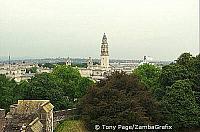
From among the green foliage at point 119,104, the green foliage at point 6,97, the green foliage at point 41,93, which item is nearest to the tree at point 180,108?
the green foliage at point 119,104

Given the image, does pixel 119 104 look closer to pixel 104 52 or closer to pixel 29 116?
pixel 29 116

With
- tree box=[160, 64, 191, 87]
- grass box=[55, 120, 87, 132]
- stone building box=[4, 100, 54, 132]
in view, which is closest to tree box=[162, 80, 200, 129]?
tree box=[160, 64, 191, 87]

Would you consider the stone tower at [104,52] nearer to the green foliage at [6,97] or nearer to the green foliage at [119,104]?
the green foliage at [6,97]

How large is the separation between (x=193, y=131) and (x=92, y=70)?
86.3 meters

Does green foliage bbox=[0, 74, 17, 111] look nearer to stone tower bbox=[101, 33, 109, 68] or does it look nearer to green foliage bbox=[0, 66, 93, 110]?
green foliage bbox=[0, 66, 93, 110]

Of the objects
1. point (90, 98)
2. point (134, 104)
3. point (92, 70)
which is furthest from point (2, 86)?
point (92, 70)

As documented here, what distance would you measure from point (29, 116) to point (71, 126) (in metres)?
5.50

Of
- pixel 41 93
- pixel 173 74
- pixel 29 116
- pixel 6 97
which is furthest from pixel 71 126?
pixel 6 97

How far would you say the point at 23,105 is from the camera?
26.1 metres

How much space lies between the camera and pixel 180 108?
3228 cm

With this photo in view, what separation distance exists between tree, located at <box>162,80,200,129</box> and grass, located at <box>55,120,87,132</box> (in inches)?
263

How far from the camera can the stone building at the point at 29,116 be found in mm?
24911

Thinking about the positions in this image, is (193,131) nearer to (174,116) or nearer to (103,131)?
(174,116)

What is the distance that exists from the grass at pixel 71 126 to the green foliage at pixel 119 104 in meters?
0.55
